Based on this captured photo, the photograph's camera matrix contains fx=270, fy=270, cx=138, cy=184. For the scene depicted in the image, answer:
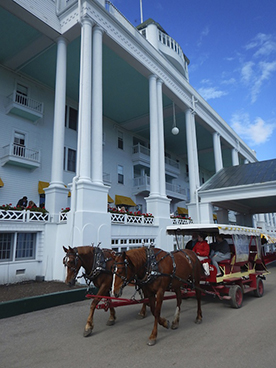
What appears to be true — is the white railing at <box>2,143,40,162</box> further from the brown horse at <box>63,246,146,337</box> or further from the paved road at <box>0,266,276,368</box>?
the brown horse at <box>63,246,146,337</box>

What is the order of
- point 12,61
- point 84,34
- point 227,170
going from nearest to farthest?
point 84,34
point 12,61
point 227,170

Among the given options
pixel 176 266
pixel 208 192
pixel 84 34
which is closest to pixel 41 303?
pixel 176 266

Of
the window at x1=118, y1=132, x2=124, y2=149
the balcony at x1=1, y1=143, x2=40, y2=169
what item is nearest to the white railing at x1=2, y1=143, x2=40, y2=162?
the balcony at x1=1, y1=143, x2=40, y2=169

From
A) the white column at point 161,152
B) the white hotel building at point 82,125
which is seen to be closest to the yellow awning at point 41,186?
the white hotel building at point 82,125

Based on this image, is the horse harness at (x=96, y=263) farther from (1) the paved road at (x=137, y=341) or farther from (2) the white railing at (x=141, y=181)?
(2) the white railing at (x=141, y=181)

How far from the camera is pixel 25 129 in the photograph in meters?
18.4

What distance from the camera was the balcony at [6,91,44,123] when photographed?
17172mm

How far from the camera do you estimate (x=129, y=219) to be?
14.4 metres

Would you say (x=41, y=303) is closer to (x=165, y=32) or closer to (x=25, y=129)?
(x=25, y=129)

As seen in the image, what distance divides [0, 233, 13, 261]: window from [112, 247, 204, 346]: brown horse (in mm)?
7524

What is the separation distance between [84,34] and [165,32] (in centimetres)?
1669

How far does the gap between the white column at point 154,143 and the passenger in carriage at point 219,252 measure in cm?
850

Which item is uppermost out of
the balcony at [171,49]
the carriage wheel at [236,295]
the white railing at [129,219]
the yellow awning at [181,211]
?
the balcony at [171,49]

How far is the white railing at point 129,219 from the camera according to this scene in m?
13.7
